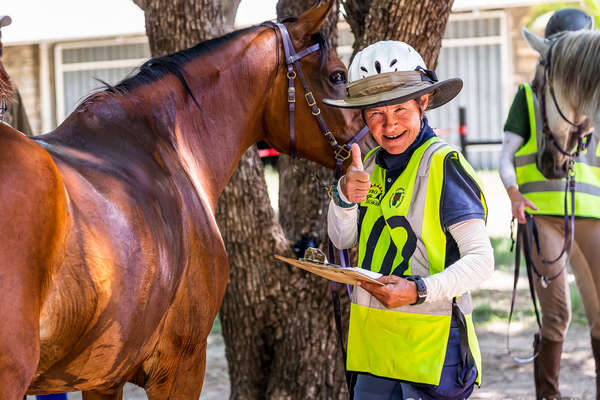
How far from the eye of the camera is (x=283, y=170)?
4480mm

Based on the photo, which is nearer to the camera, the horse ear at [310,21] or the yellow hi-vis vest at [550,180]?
the horse ear at [310,21]

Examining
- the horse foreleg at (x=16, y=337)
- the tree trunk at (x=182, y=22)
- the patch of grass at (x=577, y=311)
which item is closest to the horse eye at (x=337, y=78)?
the tree trunk at (x=182, y=22)

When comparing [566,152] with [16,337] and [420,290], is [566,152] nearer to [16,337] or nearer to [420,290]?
[420,290]

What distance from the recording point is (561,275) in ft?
14.1

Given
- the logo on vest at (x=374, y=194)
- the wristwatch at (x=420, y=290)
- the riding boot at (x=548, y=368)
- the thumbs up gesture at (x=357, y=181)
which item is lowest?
the riding boot at (x=548, y=368)

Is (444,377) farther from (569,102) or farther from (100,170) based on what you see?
(569,102)

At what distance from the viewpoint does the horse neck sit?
9.56 feet

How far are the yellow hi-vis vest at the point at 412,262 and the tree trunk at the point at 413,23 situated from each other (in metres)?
1.50

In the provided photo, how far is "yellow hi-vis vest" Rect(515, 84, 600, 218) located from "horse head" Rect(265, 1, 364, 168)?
1.60 meters

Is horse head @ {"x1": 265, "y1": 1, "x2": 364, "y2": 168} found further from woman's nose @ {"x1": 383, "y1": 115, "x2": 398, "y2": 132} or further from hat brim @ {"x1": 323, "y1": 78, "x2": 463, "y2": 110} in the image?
woman's nose @ {"x1": 383, "y1": 115, "x2": 398, "y2": 132}

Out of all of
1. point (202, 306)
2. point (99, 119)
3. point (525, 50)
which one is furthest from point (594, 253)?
point (525, 50)

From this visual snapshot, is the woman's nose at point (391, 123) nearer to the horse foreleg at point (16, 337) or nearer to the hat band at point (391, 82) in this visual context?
the hat band at point (391, 82)

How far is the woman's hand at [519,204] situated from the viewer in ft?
13.6

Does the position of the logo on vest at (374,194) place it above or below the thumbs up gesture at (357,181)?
below
